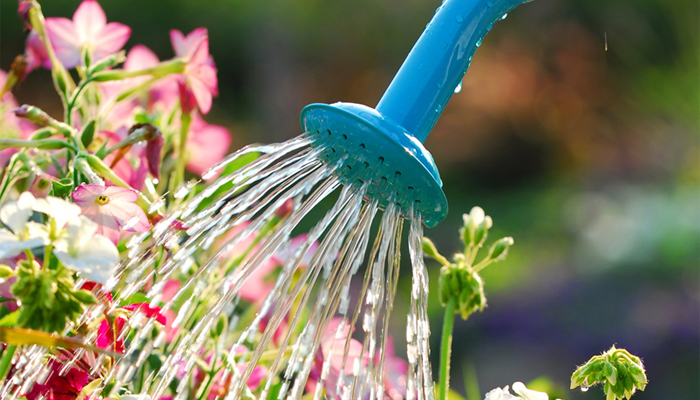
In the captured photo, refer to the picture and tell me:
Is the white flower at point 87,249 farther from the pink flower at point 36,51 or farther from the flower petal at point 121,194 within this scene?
the pink flower at point 36,51

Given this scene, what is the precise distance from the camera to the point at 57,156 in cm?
27

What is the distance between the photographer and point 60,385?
0.62 feet

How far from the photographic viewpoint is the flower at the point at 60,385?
186 millimetres

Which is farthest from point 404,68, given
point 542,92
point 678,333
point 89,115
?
point 542,92

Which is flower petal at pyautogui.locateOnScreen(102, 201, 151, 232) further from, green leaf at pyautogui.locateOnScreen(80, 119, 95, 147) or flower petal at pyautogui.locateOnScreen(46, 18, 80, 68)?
flower petal at pyautogui.locateOnScreen(46, 18, 80, 68)

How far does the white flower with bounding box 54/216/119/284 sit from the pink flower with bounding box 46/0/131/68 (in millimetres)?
185

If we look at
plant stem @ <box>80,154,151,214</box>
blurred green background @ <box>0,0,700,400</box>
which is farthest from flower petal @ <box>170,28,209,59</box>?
blurred green background @ <box>0,0,700,400</box>

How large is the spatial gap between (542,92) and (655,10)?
858mm

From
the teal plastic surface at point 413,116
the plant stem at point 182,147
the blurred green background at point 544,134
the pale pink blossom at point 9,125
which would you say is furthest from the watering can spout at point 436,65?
the blurred green background at point 544,134

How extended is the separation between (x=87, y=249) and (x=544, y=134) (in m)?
3.91

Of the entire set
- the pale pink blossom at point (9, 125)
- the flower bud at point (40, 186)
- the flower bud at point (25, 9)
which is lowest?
the flower bud at point (40, 186)

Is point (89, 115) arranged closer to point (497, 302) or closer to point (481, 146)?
point (497, 302)

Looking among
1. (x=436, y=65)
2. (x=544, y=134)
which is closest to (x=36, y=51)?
(x=436, y=65)

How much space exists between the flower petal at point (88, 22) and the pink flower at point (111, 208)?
16cm
